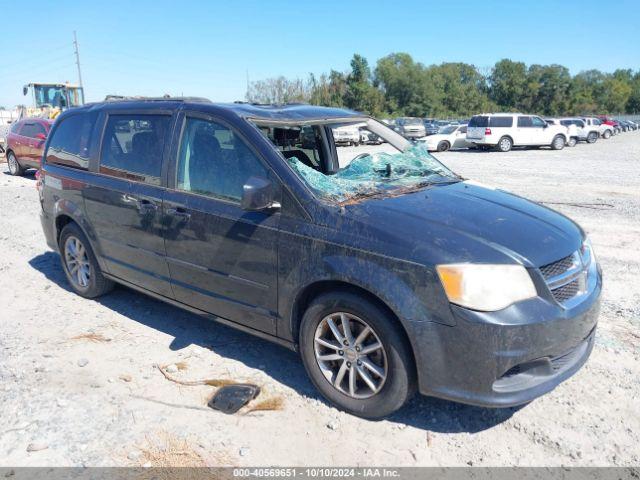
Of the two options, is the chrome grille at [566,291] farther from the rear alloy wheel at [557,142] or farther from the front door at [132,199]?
the rear alloy wheel at [557,142]

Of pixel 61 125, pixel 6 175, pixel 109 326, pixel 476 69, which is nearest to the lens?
pixel 109 326

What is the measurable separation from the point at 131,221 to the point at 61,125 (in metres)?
1.87

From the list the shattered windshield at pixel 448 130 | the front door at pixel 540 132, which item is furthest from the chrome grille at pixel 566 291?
the front door at pixel 540 132

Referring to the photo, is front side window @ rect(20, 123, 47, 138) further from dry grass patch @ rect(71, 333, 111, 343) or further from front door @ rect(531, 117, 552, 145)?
front door @ rect(531, 117, 552, 145)

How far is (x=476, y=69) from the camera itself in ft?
369

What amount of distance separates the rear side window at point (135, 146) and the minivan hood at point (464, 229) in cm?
184

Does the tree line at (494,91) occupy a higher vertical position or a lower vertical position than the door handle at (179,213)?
higher

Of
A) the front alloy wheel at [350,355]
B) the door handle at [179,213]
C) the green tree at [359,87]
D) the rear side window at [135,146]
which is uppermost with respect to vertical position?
the green tree at [359,87]

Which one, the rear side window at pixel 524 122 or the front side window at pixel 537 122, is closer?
the rear side window at pixel 524 122

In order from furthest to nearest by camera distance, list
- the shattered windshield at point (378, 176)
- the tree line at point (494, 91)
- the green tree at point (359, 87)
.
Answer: the tree line at point (494, 91) < the green tree at point (359, 87) < the shattered windshield at point (378, 176)

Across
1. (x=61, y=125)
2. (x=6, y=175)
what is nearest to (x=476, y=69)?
(x=6, y=175)

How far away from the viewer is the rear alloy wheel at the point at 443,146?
27.6m

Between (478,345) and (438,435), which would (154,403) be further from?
(478,345)

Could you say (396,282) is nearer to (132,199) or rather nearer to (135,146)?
(132,199)
